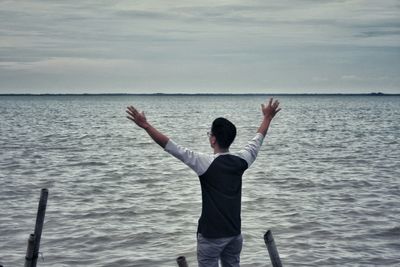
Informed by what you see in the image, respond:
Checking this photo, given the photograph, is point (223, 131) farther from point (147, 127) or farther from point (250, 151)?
point (147, 127)

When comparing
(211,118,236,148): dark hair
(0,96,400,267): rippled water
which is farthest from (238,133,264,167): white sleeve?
(0,96,400,267): rippled water

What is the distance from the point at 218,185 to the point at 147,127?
98 centimetres

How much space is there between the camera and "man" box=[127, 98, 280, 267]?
5.97 meters

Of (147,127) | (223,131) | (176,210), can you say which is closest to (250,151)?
(223,131)

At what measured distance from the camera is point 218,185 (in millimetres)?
6074

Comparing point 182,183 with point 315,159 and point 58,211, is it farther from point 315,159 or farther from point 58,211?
point 315,159

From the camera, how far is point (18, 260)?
41.1 ft

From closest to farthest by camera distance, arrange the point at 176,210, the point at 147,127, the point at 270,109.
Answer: the point at 147,127
the point at 270,109
the point at 176,210

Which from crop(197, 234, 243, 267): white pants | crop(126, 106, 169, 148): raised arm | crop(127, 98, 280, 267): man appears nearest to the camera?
crop(126, 106, 169, 148): raised arm

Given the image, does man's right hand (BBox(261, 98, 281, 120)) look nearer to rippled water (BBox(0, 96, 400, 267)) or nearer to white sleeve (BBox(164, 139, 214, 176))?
white sleeve (BBox(164, 139, 214, 176))

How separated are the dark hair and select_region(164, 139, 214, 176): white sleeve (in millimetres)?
206

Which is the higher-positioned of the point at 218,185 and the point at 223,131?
the point at 223,131

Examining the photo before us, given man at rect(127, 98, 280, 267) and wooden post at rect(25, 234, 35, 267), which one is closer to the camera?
man at rect(127, 98, 280, 267)

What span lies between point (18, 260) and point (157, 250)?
10.3 ft
